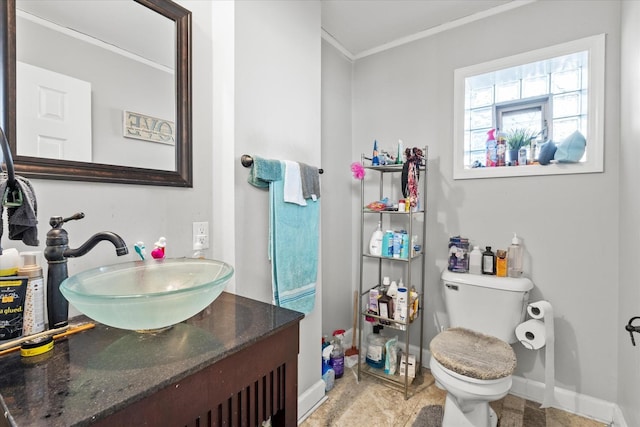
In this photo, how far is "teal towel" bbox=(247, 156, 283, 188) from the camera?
53.7 inches

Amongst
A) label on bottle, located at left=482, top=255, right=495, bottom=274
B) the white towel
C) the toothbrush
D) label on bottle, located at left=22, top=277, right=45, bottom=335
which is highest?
the white towel

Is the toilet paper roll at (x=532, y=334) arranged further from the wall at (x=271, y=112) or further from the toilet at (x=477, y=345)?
the wall at (x=271, y=112)

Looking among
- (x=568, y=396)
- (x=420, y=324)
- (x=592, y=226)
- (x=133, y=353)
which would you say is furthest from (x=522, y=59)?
(x=133, y=353)

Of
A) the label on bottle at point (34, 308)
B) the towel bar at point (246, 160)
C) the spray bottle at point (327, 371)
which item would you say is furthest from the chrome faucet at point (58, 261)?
the spray bottle at point (327, 371)

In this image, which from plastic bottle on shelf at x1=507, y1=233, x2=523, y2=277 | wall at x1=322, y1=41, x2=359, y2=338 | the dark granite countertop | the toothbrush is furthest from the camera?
wall at x1=322, y1=41, x2=359, y2=338

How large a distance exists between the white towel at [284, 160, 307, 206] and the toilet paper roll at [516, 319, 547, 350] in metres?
1.43

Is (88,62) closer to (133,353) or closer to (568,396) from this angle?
(133,353)

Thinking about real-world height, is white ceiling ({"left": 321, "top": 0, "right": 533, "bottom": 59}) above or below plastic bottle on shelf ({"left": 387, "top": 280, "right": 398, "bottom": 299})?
above

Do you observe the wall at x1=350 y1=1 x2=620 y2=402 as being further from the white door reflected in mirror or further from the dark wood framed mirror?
the white door reflected in mirror

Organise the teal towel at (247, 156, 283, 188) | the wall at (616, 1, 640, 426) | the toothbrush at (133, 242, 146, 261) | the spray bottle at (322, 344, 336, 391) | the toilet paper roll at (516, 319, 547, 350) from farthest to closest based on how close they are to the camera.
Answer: the spray bottle at (322, 344, 336, 391)
the toilet paper roll at (516, 319, 547, 350)
the teal towel at (247, 156, 283, 188)
the wall at (616, 1, 640, 426)
the toothbrush at (133, 242, 146, 261)

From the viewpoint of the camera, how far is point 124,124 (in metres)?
1.10

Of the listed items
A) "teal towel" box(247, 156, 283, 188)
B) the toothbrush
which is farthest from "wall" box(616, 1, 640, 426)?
the toothbrush

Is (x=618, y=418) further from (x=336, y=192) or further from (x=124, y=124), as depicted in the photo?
(x=124, y=124)

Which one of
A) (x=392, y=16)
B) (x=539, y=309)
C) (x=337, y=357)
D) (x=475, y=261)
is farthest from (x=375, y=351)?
(x=392, y=16)
